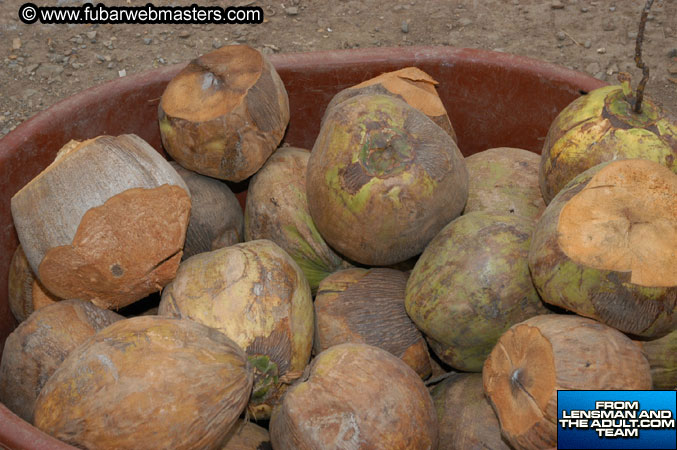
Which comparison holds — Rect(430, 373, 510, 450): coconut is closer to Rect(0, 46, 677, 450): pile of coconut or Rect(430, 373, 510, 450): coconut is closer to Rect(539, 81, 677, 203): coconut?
Rect(0, 46, 677, 450): pile of coconut

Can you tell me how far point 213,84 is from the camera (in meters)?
2.40

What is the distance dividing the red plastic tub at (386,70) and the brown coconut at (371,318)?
2.51ft

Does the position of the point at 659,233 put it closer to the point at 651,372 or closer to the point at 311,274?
the point at 651,372

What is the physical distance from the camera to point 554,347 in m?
1.69

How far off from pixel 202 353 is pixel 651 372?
3.94 feet

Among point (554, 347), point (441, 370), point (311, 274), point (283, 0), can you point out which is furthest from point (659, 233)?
point (283, 0)

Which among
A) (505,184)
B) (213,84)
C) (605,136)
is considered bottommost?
(505,184)

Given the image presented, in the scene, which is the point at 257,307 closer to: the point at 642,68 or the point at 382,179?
the point at 382,179

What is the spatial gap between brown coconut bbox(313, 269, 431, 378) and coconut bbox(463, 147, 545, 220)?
0.39 m

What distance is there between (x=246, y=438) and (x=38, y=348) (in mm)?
648

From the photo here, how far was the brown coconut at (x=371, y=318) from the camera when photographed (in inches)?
84.7

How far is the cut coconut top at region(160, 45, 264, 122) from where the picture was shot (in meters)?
2.35

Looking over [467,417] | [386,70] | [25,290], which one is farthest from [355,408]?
[386,70]

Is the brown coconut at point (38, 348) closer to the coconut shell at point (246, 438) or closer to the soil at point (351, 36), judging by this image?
the coconut shell at point (246, 438)
